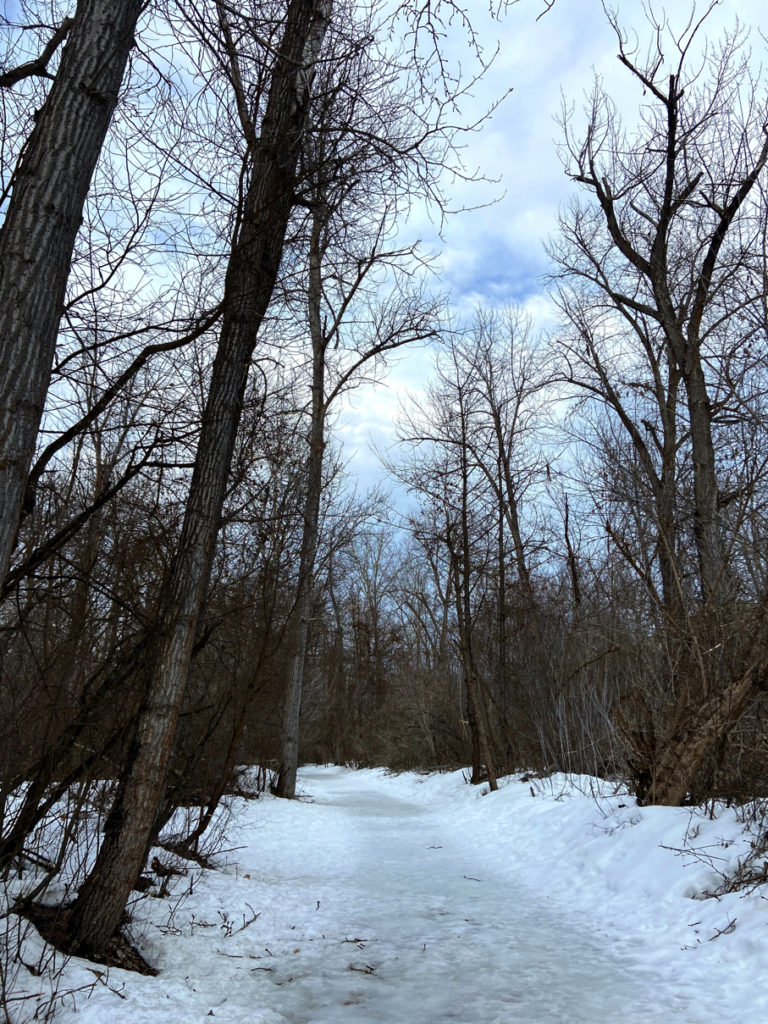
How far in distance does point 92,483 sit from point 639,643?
5.74 meters

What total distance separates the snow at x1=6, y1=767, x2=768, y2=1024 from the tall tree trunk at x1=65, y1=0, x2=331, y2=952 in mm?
454

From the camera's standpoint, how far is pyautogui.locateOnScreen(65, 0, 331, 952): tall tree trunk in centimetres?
367

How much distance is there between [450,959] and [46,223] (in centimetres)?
416

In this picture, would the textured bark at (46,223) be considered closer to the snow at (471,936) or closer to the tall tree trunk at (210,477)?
the tall tree trunk at (210,477)

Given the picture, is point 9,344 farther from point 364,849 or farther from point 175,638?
point 364,849

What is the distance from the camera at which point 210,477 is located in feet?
14.1

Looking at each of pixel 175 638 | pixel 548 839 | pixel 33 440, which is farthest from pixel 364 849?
pixel 33 440

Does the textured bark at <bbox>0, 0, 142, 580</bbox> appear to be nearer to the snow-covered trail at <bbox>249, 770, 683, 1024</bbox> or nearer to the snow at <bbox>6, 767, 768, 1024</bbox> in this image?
the snow at <bbox>6, 767, 768, 1024</bbox>

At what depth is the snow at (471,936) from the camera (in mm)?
3131

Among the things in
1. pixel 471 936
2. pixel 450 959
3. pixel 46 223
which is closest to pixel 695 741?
pixel 471 936

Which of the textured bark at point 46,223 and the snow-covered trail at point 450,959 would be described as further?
the snow-covered trail at point 450,959

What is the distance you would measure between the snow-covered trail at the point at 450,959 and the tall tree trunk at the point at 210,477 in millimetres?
1061

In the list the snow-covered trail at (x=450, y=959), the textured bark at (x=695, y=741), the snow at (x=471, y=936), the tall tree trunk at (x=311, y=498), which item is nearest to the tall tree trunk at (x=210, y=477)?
the snow at (x=471, y=936)

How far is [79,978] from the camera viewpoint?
121 inches
